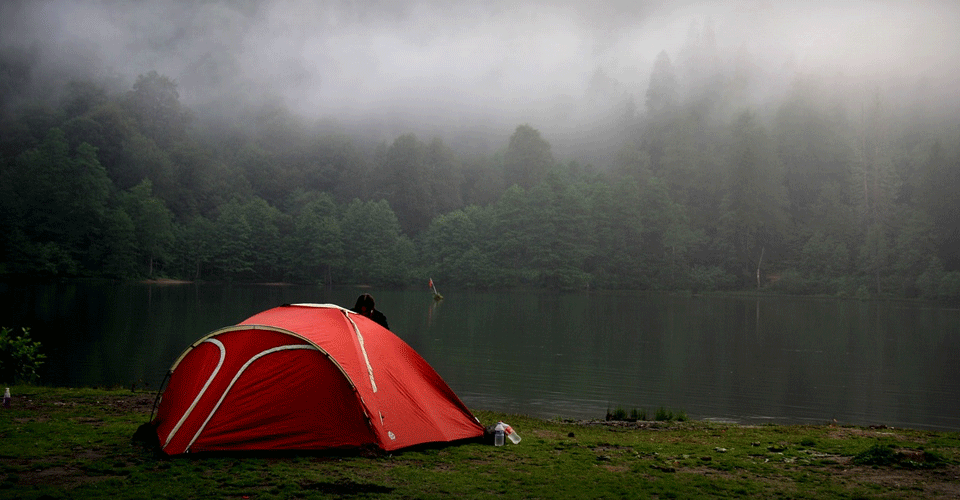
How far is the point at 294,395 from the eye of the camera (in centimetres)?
744

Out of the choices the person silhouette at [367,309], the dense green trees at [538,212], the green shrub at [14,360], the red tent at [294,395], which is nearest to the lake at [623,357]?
the green shrub at [14,360]

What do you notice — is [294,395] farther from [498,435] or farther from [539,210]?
[539,210]

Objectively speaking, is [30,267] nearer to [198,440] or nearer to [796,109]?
[198,440]

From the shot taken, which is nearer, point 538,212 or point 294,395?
point 294,395

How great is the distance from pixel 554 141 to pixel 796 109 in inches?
1753

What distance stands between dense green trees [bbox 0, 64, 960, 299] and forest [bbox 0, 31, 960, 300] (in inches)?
7.8

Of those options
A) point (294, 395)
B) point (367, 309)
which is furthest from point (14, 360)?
point (294, 395)

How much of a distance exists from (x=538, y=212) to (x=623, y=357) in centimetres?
5223

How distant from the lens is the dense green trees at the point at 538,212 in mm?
62375

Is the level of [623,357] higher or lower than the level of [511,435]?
lower

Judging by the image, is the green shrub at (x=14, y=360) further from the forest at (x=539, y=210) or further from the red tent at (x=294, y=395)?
the forest at (x=539, y=210)

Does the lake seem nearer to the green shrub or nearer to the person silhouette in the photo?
the green shrub

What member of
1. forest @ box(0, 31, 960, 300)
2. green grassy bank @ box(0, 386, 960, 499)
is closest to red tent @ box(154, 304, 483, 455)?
green grassy bank @ box(0, 386, 960, 499)

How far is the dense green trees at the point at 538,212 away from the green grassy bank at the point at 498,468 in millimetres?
57478
